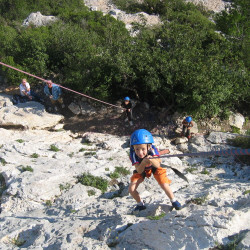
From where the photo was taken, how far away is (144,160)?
427 cm

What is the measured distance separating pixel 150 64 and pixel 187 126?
2791 mm

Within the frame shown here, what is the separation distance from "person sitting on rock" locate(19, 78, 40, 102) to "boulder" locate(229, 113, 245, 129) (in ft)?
27.9

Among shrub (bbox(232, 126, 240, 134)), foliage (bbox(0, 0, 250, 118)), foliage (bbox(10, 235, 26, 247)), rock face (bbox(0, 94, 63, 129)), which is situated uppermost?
foliage (bbox(0, 0, 250, 118))

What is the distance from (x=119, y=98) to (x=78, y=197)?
619 cm

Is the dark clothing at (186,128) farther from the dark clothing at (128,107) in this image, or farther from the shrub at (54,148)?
the shrub at (54,148)

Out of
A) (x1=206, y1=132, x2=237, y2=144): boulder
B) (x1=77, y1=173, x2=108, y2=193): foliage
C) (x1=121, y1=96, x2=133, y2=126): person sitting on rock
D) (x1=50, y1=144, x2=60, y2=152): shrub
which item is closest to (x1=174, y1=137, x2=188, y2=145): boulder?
(x1=206, y1=132, x2=237, y2=144): boulder

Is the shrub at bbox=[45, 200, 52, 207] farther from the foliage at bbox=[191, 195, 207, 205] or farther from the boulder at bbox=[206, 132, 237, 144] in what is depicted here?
the boulder at bbox=[206, 132, 237, 144]

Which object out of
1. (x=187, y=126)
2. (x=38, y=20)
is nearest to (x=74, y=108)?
(x=187, y=126)

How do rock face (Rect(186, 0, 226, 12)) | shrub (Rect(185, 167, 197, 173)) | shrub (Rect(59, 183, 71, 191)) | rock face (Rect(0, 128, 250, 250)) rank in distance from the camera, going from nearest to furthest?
rock face (Rect(0, 128, 250, 250))
shrub (Rect(59, 183, 71, 191))
shrub (Rect(185, 167, 197, 173))
rock face (Rect(186, 0, 226, 12))

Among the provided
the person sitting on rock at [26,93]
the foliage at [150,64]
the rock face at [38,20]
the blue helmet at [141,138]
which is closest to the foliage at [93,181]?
the blue helmet at [141,138]

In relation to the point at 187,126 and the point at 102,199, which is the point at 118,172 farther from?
the point at 187,126

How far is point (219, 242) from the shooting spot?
3.40 metres

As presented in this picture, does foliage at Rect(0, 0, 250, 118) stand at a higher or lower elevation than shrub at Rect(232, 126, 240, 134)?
higher

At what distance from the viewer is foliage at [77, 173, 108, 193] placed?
7027 millimetres
